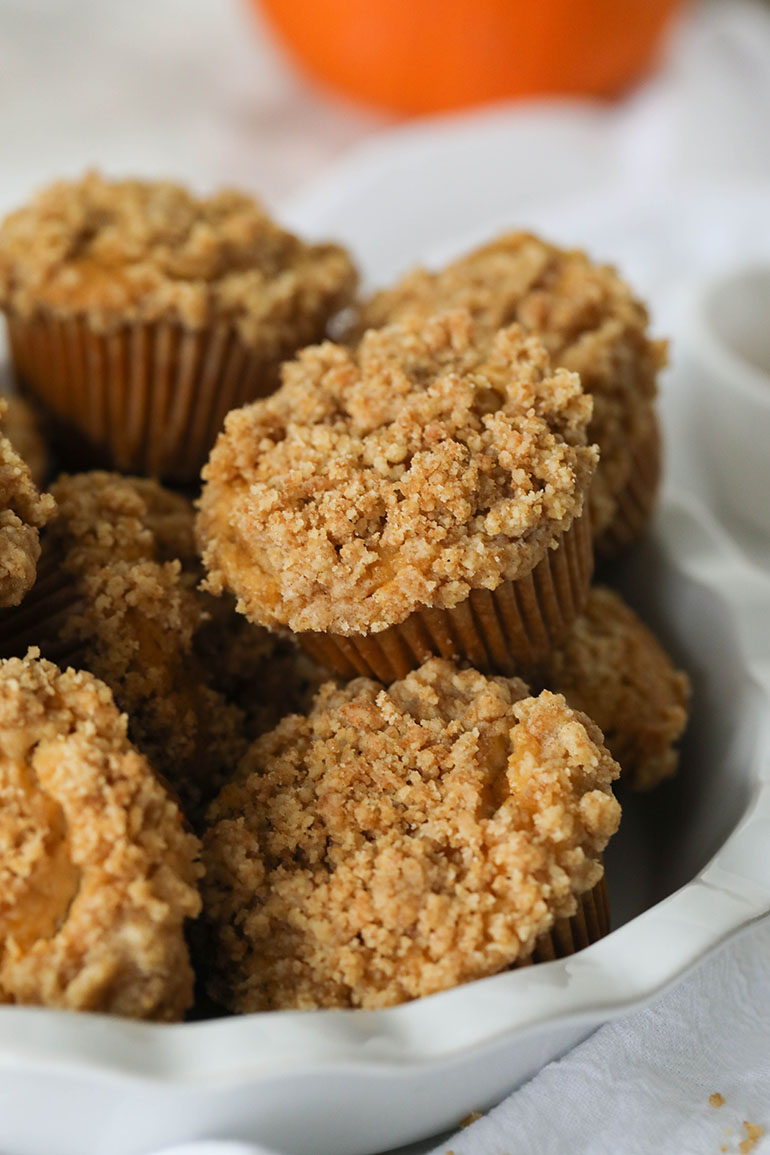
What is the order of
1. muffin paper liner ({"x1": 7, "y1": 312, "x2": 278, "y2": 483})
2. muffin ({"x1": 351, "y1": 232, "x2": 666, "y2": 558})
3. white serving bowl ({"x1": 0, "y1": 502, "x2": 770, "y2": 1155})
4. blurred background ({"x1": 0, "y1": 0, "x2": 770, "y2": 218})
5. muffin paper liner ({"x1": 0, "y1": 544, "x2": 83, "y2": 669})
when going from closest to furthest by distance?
white serving bowl ({"x1": 0, "y1": 502, "x2": 770, "y2": 1155}) → muffin paper liner ({"x1": 0, "y1": 544, "x2": 83, "y2": 669}) → muffin ({"x1": 351, "y1": 232, "x2": 666, "y2": 558}) → muffin paper liner ({"x1": 7, "y1": 312, "x2": 278, "y2": 483}) → blurred background ({"x1": 0, "y1": 0, "x2": 770, "y2": 218})

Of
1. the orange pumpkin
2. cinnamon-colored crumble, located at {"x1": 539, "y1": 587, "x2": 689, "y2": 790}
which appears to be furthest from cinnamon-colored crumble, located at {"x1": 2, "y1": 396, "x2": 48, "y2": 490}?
the orange pumpkin

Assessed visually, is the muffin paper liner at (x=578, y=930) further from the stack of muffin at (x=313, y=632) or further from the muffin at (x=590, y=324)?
the muffin at (x=590, y=324)

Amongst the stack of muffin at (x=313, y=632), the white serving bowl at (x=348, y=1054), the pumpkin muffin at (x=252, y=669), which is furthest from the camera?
the pumpkin muffin at (x=252, y=669)

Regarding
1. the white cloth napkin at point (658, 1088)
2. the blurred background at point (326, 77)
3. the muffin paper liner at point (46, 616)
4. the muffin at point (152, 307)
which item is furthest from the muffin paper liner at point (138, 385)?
the blurred background at point (326, 77)

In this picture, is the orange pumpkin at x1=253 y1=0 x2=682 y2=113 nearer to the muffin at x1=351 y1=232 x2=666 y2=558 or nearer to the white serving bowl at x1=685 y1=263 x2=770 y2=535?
the white serving bowl at x1=685 y1=263 x2=770 y2=535

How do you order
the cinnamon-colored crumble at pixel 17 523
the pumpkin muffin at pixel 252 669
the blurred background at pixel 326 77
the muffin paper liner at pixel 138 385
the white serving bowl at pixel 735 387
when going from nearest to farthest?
1. the cinnamon-colored crumble at pixel 17 523
2. the pumpkin muffin at pixel 252 669
3. the muffin paper liner at pixel 138 385
4. the white serving bowl at pixel 735 387
5. the blurred background at pixel 326 77

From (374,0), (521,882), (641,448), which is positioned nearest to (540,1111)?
(521,882)

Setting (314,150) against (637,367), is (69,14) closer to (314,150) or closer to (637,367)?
(314,150)

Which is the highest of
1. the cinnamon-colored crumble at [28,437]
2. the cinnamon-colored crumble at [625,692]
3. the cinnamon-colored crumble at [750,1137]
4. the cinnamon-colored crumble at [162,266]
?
the cinnamon-colored crumble at [162,266]

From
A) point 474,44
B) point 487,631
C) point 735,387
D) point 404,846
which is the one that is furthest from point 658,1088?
point 474,44
